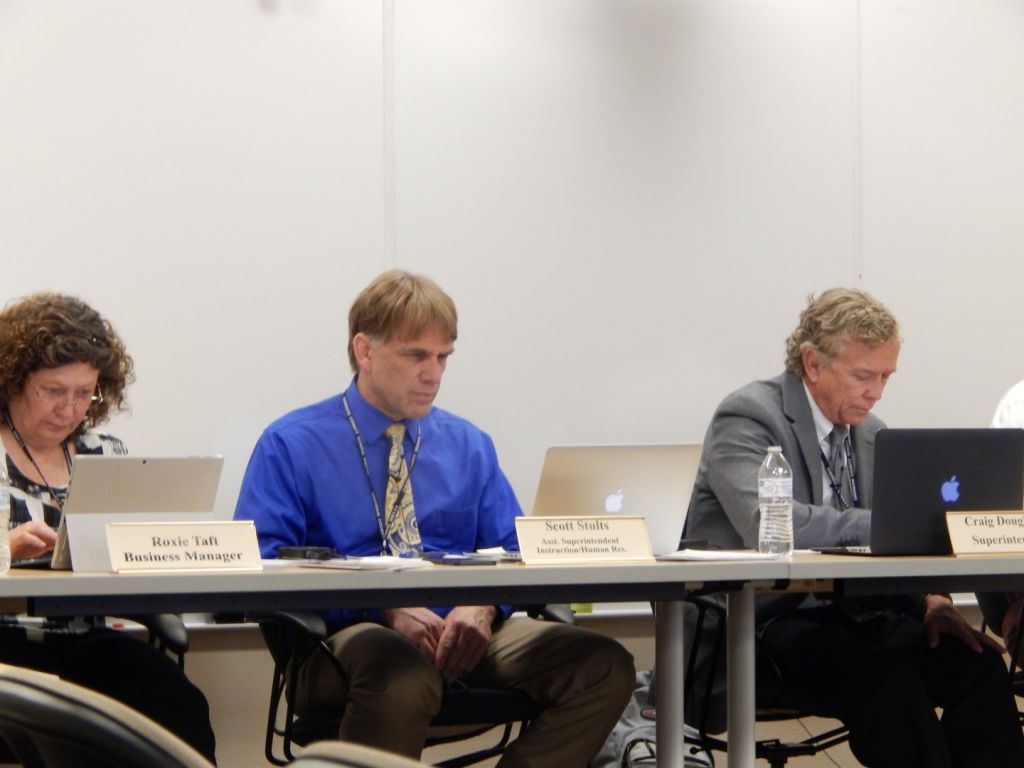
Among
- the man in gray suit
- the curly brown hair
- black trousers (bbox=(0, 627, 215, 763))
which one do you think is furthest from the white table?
the curly brown hair

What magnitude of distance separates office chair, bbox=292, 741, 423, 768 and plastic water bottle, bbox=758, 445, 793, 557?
1940 mm

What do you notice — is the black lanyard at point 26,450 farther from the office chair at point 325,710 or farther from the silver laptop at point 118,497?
the silver laptop at point 118,497

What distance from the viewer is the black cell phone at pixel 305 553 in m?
2.42

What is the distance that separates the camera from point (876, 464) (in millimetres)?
2439

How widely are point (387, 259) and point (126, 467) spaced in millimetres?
1695

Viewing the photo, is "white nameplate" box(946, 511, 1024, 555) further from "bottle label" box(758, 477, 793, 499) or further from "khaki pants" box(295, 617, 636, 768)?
"khaki pants" box(295, 617, 636, 768)

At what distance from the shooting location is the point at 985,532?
251 cm

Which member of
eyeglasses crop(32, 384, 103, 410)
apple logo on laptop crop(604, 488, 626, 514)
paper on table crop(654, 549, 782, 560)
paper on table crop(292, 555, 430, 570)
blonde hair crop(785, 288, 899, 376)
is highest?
blonde hair crop(785, 288, 899, 376)

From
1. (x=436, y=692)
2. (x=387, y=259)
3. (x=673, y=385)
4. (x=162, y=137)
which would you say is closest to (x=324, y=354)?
(x=387, y=259)

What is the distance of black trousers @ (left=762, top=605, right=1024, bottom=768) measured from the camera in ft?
9.17

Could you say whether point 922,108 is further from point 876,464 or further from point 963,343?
point 876,464

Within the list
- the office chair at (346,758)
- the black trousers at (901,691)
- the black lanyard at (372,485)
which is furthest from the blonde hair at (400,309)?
the office chair at (346,758)

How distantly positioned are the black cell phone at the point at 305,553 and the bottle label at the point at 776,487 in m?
0.93

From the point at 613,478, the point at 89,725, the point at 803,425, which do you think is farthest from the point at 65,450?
the point at 89,725
